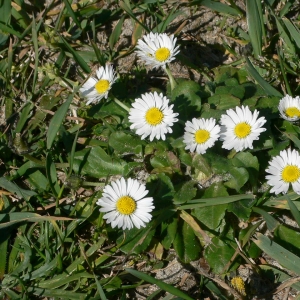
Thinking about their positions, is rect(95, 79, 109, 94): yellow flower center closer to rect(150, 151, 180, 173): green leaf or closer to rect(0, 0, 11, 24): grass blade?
rect(150, 151, 180, 173): green leaf

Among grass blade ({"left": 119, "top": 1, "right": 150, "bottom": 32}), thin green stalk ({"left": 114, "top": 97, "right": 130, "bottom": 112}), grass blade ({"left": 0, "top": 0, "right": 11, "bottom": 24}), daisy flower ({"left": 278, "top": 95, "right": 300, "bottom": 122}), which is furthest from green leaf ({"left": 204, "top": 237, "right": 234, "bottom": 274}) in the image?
grass blade ({"left": 0, "top": 0, "right": 11, "bottom": 24})

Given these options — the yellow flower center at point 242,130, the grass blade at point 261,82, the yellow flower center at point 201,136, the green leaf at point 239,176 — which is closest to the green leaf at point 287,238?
the green leaf at point 239,176

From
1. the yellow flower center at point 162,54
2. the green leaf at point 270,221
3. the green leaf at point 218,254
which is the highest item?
the yellow flower center at point 162,54

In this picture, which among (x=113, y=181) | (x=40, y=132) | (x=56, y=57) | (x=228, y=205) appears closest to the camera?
(x=228, y=205)

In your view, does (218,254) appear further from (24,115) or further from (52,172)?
(24,115)

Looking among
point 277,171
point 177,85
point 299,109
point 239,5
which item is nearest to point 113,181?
point 177,85

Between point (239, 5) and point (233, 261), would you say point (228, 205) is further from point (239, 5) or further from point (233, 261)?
point (239, 5)

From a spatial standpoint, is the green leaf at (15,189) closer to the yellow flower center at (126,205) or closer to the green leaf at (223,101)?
the yellow flower center at (126,205)
